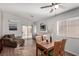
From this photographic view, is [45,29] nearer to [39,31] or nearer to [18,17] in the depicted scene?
[39,31]

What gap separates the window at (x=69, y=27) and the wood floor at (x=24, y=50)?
44 centimetres

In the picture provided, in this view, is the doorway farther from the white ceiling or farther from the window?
the window

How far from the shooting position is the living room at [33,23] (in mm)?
2536

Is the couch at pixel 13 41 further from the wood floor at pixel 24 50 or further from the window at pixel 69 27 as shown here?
the window at pixel 69 27

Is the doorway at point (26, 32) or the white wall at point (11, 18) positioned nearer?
the white wall at point (11, 18)

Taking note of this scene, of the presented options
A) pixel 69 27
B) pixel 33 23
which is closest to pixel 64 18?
pixel 69 27

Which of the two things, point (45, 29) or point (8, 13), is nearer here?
point (8, 13)

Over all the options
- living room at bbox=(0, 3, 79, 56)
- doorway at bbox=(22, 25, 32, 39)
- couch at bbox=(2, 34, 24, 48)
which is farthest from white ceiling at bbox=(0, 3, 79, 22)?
couch at bbox=(2, 34, 24, 48)

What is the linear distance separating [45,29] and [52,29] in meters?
0.15

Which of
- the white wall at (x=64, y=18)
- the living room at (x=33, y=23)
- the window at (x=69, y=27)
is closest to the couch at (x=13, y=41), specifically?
the living room at (x=33, y=23)

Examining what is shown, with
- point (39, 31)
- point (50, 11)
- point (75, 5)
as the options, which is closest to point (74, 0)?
point (75, 5)

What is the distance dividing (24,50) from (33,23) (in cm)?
62

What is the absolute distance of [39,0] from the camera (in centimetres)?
253

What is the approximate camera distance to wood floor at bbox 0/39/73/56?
2.55 metres
